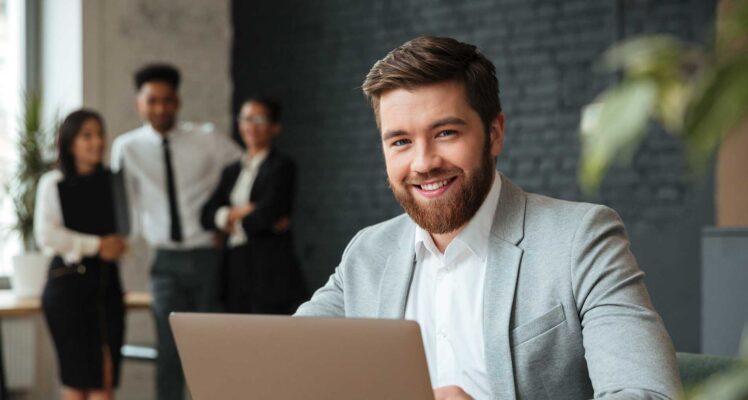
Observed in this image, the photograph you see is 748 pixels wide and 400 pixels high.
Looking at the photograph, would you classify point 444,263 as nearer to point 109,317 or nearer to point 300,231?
point 109,317

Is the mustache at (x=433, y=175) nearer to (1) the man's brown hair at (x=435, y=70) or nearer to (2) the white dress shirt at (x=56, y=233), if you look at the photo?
(1) the man's brown hair at (x=435, y=70)

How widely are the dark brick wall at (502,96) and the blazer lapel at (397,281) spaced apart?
321cm

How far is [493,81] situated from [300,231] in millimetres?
5099

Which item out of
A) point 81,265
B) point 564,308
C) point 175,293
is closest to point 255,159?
point 175,293

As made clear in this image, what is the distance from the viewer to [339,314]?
68.2 inches

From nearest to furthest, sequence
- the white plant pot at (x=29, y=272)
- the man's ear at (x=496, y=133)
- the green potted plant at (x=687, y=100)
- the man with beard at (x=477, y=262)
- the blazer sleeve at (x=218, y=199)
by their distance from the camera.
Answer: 1. the green potted plant at (x=687, y=100)
2. the man with beard at (x=477, y=262)
3. the man's ear at (x=496, y=133)
4. the blazer sleeve at (x=218, y=199)
5. the white plant pot at (x=29, y=272)

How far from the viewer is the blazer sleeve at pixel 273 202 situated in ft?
14.4

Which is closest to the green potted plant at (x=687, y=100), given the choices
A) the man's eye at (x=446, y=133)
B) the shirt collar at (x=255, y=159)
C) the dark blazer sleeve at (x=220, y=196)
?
the man's eye at (x=446, y=133)

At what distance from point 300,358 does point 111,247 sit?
3.28 meters

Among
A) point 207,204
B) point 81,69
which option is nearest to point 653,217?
point 207,204

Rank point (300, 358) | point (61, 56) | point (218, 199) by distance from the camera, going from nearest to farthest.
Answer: point (300, 358) → point (218, 199) → point (61, 56)

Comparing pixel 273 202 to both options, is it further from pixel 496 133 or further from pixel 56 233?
pixel 496 133

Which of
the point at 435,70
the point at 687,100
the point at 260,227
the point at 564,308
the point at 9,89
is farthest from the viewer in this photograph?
the point at 9,89

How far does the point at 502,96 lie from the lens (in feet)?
18.3
